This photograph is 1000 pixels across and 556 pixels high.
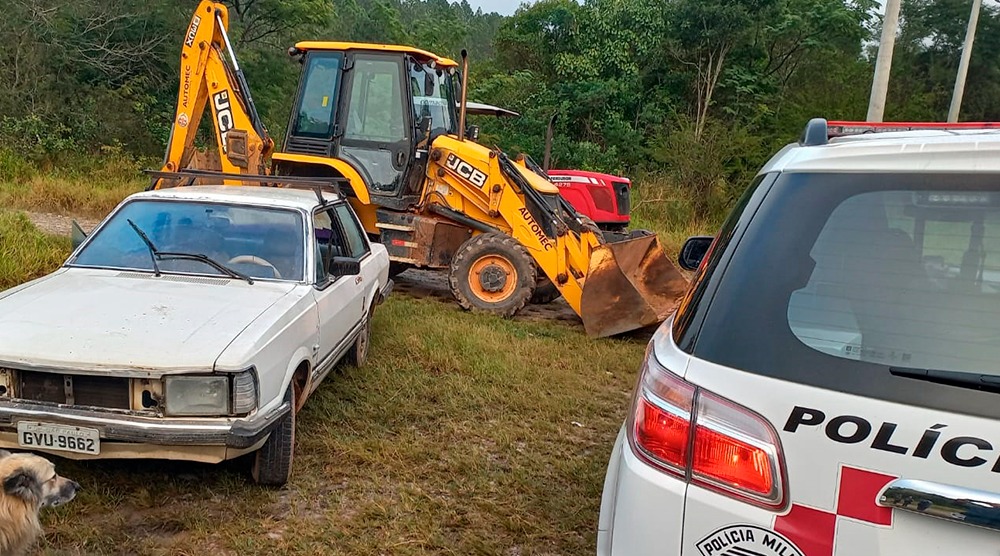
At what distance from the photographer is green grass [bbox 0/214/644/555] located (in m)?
3.37

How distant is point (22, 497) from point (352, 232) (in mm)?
3430

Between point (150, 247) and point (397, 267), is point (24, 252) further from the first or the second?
point (150, 247)

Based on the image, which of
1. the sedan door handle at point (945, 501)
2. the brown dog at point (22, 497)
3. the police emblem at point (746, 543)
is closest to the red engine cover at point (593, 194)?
the brown dog at point (22, 497)

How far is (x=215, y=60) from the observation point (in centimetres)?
822

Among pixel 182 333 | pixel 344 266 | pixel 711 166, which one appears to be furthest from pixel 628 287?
pixel 711 166

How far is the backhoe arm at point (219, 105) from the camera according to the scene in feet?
26.9

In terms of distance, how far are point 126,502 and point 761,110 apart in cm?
1970

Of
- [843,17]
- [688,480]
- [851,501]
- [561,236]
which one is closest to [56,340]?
[688,480]

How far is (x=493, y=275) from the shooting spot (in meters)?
8.04

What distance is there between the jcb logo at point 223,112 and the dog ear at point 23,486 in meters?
6.26

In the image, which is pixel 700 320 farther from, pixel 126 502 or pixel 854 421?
pixel 126 502

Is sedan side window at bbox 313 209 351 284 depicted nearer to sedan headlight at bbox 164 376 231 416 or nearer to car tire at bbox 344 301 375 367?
car tire at bbox 344 301 375 367

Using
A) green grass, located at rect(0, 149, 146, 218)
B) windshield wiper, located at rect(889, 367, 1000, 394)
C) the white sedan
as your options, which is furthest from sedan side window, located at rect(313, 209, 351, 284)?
green grass, located at rect(0, 149, 146, 218)

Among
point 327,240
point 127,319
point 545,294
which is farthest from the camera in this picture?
point 545,294
